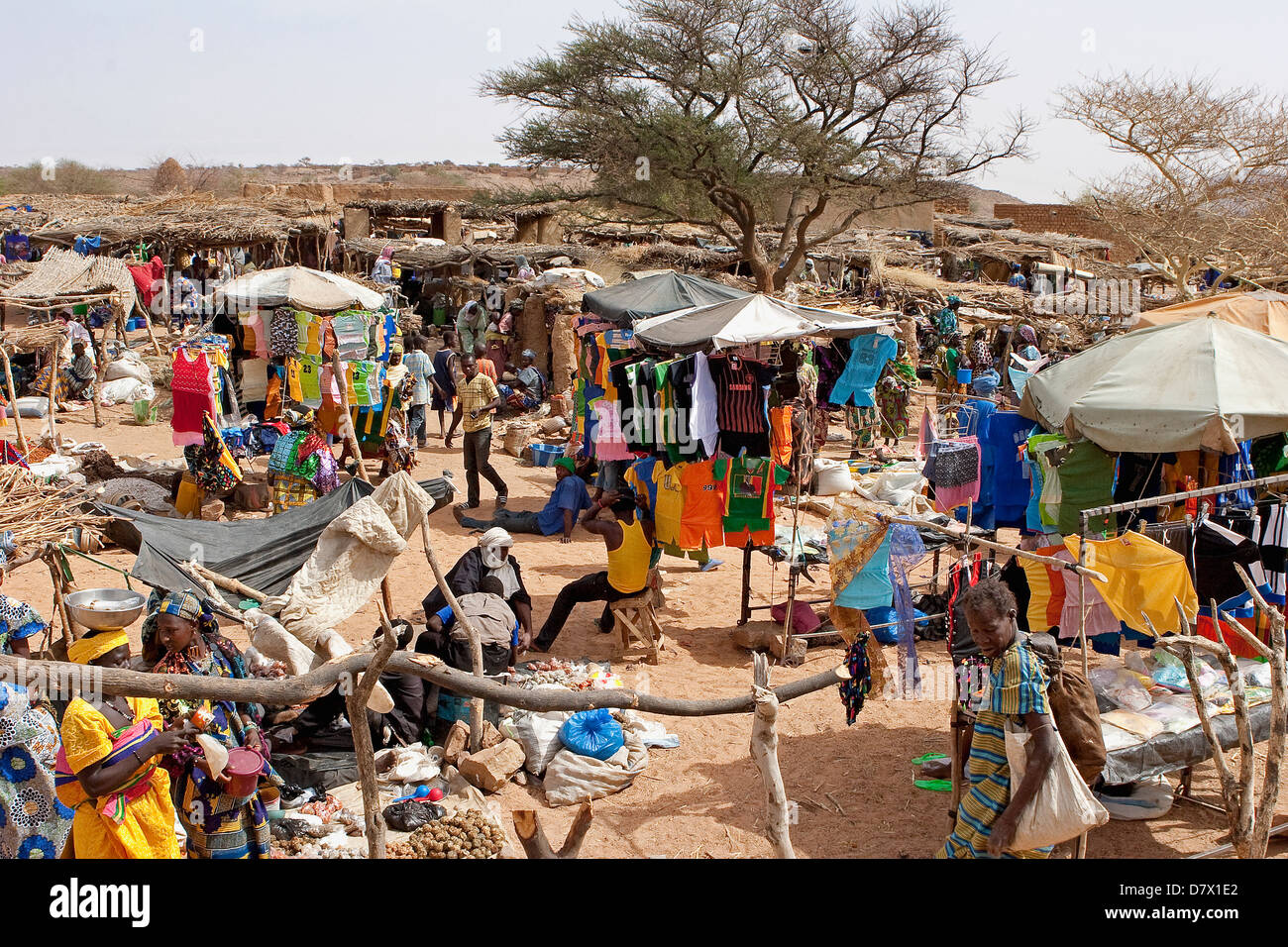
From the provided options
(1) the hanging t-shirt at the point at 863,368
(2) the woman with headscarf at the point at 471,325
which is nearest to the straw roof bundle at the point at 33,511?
(1) the hanging t-shirt at the point at 863,368

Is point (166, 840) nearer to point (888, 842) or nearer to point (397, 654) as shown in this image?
point (397, 654)

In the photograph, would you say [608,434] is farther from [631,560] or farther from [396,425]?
[396,425]

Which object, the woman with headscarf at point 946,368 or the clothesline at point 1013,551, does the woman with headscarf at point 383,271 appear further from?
the clothesline at point 1013,551

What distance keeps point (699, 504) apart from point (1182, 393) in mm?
3387

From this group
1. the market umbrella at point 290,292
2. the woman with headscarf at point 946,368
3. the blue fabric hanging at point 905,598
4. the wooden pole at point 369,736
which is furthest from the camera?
the woman with headscarf at point 946,368

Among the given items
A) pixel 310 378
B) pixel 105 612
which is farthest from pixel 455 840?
pixel 310 378

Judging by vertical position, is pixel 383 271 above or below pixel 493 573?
above

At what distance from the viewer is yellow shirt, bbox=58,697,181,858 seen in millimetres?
3264

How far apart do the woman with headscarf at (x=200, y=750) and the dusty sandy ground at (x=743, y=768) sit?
68.1 inches

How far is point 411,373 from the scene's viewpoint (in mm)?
13312

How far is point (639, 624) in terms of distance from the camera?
24.7 ft

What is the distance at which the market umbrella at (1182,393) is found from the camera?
16.5 ft

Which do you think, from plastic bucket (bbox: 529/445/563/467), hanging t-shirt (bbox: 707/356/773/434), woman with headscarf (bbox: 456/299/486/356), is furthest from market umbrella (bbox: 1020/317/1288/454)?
woman with headscarf (bbox: 456/299/486/356)

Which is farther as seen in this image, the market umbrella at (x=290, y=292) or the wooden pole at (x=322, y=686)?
the market umbrella at (x=290, y=292)
